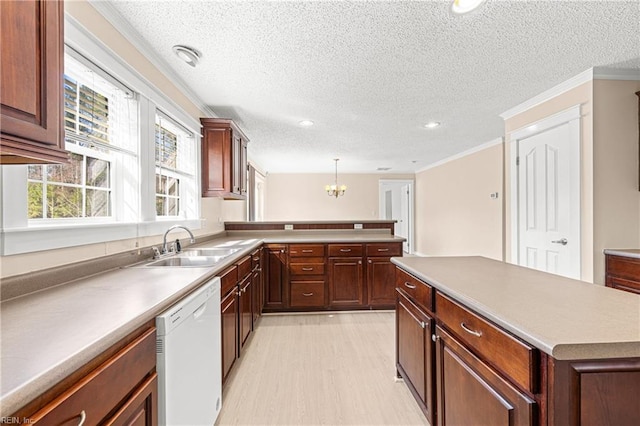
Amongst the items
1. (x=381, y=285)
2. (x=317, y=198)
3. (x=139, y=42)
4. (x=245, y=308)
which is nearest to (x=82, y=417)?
(x=245, y=308)

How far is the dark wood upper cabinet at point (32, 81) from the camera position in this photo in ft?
2.38

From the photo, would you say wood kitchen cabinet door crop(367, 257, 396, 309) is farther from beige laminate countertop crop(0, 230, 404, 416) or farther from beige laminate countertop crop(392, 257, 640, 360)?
beige laminate countertop crop(0, 230, 404, 416)

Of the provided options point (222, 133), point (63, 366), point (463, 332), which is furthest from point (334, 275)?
point (63, 366)

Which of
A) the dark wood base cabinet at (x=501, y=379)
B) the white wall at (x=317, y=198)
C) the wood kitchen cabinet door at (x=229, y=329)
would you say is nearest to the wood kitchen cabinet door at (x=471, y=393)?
the dark wood base cabinet at (x=501, y=379)

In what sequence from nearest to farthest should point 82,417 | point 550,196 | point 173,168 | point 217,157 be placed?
point 82,417 < point 173,168 < point 550,196 < point 217,157

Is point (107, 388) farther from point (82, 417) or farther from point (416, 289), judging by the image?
point (416, 289)

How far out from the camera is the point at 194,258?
7.19ft

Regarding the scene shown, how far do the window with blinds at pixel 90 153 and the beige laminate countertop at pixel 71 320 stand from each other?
41cm

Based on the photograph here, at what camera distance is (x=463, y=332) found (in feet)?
3.73

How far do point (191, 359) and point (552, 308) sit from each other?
1431 millimetres

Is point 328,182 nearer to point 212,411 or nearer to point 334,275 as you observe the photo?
point 334,275

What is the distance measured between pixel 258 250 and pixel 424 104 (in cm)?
245

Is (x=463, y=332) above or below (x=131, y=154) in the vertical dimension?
below

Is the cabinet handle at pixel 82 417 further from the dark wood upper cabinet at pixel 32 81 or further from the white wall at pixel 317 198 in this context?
the white wall at pixel 317 198
